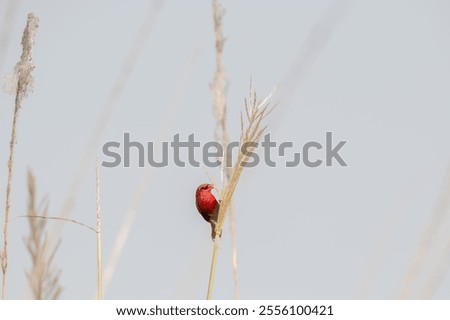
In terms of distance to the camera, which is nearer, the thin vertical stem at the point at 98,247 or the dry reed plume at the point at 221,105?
the thin vertical stem at the point at 98,247

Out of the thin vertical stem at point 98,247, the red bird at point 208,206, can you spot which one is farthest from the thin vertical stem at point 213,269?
the thin vertical stem at point 98,247

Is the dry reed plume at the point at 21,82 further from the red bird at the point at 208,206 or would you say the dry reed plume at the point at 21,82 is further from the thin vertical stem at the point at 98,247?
the red bird at the point at 208,206

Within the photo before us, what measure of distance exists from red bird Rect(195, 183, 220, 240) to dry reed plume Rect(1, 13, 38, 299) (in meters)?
0.27

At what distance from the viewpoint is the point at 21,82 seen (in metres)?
0.95

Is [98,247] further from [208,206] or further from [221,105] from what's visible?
[221,105]

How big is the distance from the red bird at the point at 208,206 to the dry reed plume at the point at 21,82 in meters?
0.27

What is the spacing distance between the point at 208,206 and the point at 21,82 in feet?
1.11

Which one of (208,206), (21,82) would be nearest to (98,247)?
(208,206)

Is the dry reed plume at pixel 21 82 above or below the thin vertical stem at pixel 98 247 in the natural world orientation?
above

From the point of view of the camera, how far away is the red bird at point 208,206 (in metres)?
0.88

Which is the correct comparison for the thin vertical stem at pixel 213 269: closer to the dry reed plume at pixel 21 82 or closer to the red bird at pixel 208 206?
the red bird at pixel 208 206

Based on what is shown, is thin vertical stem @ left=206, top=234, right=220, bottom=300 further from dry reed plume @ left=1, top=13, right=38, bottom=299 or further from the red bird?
dry reed plume @ left=1, top=13, right=38, bottom=299

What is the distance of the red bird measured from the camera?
88cm
